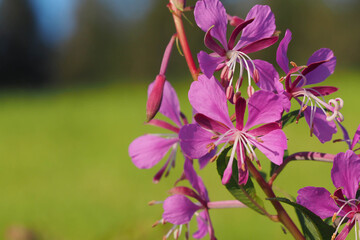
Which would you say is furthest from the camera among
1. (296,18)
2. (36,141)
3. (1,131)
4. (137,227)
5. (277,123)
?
(296,18)

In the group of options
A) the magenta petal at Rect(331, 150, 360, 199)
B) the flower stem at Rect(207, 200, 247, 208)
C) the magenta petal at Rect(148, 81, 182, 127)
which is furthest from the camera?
the magenta petal at Rect(148, 81, 182, 127)

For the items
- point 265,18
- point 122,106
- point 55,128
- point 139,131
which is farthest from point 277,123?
point 122,106

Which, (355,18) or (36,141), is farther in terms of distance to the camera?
(355,18)

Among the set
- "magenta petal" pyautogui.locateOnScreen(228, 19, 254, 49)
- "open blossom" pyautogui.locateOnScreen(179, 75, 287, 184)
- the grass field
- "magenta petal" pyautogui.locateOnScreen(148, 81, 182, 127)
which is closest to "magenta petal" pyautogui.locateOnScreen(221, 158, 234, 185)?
"open blossom" pyautogui.locateOnScreen(179, 75, 287, 184)

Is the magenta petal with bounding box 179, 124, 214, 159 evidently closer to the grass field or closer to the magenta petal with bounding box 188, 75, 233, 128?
the magenta petal with bounding box 188, 75, 233, 128

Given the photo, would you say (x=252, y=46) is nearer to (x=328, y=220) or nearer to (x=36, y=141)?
(x=328, y=220)

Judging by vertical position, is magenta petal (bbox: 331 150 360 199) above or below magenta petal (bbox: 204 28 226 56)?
below

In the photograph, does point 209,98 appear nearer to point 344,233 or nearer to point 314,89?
point 314,89

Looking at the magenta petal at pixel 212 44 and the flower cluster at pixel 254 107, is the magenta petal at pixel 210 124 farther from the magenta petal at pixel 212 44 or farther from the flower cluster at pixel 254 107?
the magenta petal at pixel 212 44
